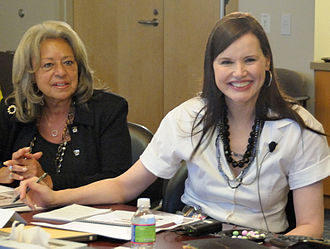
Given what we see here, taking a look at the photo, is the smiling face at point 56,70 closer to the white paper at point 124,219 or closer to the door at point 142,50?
the white paper at point 124,219

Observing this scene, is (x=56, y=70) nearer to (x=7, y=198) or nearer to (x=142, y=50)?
(x=7, y=198)

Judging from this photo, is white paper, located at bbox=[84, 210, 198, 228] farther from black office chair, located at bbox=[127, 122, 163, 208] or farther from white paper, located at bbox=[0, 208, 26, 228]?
black office chair, located at bbox=[127, 122, 163, 208]

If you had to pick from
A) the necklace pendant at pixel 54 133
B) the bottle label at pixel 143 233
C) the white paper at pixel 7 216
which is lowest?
the white paper at pixel 7 216

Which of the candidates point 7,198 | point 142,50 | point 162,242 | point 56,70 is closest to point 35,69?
point 56,70

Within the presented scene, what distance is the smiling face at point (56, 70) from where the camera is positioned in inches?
115

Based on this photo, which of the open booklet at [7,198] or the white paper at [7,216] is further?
the open booklet at [7,198]

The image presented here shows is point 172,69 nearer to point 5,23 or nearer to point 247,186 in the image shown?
point 5,23

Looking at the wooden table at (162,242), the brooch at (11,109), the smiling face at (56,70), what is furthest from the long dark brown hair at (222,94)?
the brooch at (11,109)

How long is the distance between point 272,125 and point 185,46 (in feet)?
13.5

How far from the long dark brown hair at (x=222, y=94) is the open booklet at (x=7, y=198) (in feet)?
2.04

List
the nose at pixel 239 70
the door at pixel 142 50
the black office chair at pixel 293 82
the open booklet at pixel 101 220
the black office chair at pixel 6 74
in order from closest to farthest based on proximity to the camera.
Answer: the open booklet at pixel 101 220, the nose at pixel 239 70, the black office chair at pixel 293 82, the black office chair at pixel 6 74, the door at pixel 142 50

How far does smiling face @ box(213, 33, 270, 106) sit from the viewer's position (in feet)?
7.44

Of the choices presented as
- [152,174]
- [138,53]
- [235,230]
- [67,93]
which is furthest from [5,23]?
[235,230]

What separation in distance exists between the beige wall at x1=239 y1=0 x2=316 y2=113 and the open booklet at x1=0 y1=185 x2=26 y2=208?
3.05 metres
